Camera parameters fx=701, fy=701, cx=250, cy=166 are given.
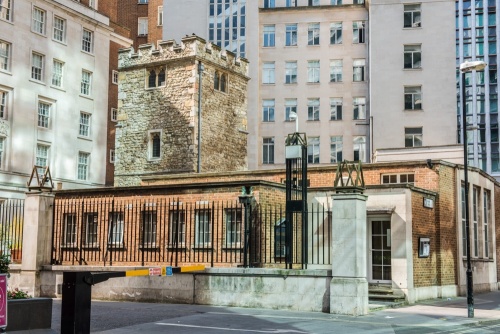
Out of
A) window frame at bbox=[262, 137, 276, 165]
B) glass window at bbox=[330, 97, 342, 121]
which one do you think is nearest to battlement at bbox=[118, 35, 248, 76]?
window frame at bbox=[262, 137, 276, 165]

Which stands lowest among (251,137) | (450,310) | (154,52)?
(450,310)

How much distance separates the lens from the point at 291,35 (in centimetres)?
5862

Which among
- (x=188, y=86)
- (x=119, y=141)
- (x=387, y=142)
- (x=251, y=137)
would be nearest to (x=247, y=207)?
(x=188, y=86)

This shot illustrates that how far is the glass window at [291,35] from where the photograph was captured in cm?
5850

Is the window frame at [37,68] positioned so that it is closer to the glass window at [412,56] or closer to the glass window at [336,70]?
the glass window at [336,70]

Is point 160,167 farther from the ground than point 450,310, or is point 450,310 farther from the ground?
point 160,167

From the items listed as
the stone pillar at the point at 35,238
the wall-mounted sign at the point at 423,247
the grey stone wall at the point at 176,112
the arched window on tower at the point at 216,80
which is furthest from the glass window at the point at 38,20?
the wall-mounted sign at the point at 423,247

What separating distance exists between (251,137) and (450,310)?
38.2m

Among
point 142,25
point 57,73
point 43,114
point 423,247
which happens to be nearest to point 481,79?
point 142,25

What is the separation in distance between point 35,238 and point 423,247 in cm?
1320

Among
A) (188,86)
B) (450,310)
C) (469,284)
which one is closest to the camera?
(469,284)

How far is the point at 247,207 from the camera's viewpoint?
2102cm

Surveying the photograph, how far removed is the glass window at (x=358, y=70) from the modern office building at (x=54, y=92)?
A: 2002 cm

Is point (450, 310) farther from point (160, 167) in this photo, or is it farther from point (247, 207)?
point (160, 167)
